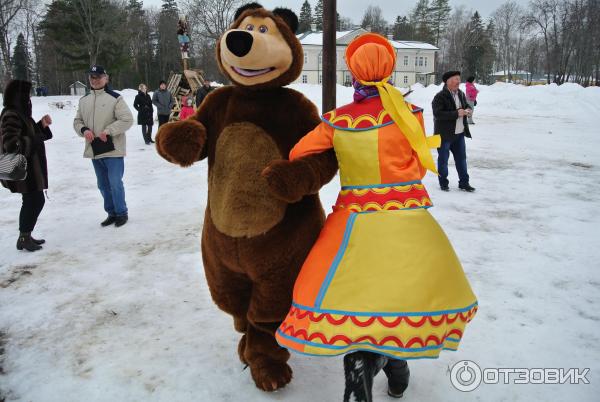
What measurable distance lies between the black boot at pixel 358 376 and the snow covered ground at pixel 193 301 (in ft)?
1.74

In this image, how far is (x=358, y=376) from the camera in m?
1.86

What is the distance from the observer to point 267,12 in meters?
2.36

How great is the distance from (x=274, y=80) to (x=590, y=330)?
265cm

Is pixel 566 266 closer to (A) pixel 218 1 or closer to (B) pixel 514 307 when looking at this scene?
(B) pixel 514 307

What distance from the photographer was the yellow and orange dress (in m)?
1.74

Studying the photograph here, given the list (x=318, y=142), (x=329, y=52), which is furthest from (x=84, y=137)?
(x=318, y=142)

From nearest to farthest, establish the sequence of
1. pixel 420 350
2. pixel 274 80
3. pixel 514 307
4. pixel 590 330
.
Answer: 1. pixel 420 350
2. pixel 274 80
3. pixel 590 330
4. pixel 514 307

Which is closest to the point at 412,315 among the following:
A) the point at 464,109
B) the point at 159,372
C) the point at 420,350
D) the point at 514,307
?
the point at 420,350

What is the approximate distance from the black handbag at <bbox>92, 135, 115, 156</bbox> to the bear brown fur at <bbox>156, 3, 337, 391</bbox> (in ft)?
9.81

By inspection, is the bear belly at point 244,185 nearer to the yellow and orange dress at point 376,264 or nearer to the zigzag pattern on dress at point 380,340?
the yellow and orange dress at point 376,264

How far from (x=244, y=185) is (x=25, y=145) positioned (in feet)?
10.7

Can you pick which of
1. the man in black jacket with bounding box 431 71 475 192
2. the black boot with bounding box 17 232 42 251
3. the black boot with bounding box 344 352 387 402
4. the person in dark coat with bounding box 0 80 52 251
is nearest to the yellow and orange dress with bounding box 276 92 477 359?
the black boot with bounding box 344 352 387 402

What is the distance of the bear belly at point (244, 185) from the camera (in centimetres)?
220

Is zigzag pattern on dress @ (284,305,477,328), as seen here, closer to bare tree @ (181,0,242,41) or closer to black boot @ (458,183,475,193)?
black boot @ (458,183,475,193)
